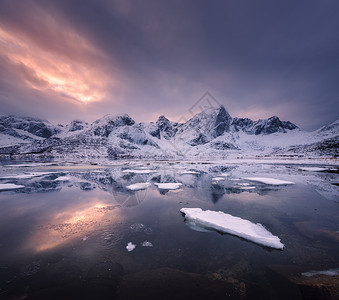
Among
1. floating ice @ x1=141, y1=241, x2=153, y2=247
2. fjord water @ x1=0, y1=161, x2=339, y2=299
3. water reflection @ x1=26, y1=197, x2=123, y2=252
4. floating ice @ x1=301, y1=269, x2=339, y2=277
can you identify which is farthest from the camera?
water reflection @ x1=26, y1=197, x2=123, y2=252

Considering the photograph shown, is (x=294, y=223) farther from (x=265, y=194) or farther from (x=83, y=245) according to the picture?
(x=83, y=245)

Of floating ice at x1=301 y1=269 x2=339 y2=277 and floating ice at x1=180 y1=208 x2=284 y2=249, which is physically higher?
floating ice at x1=180 y1=208 x2=284 y2=249

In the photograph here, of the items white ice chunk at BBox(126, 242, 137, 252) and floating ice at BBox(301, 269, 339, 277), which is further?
white ice chunk at BBox(126, 242, 137, 252)

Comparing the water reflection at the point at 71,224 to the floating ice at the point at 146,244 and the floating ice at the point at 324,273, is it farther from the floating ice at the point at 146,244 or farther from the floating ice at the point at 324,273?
the floating ice at the point at 324,273

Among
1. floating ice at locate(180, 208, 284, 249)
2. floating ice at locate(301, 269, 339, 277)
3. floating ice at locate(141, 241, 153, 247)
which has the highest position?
floating ice at locate(180, 208, 284, 249)

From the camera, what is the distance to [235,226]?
7219mm

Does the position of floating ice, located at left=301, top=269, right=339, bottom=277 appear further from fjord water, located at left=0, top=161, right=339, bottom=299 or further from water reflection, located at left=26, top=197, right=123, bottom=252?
water reflection, located at left=26, top=197, right=123, bottom=252

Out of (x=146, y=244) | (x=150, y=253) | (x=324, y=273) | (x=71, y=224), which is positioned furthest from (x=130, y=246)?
(x=324, y=273)

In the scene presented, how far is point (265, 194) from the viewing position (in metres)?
13.5

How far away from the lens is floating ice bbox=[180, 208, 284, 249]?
20.2ft

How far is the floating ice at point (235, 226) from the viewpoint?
6.15 meters

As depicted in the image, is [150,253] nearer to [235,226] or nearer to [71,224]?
[235,226]

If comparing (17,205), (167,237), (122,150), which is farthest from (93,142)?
(167,237)

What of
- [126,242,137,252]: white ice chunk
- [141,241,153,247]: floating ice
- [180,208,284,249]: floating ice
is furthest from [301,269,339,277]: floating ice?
[126,242,137,252]: white ice chunk
